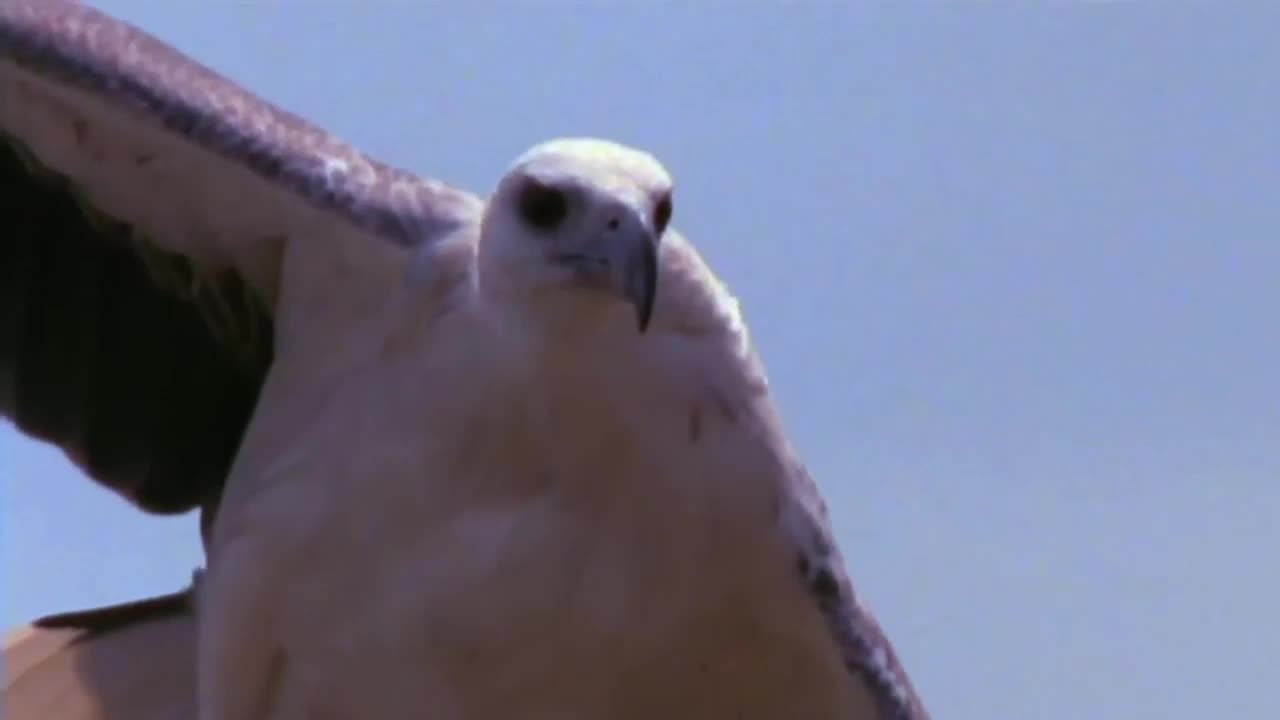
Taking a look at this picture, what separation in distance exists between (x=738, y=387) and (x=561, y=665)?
32cm

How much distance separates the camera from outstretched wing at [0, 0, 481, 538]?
207 cm

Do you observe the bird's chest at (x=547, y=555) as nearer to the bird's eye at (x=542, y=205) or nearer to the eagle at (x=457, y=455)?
the eagle at (x=457, y=455)

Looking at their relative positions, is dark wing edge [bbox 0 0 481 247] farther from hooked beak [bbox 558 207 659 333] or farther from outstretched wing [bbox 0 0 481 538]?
hooked beak [bbox 558 207 659 333]

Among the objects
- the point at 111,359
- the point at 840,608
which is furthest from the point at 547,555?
the point at 111,359

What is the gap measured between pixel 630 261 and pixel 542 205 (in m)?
0.12

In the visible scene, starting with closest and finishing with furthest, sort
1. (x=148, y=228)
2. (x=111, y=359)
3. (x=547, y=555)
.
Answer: (x=547, y=555) → (x=148, y=228) → (x=111, y=359)

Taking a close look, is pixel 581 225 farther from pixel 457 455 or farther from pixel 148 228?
pixel 148 228

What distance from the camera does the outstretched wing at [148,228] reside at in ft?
6.80

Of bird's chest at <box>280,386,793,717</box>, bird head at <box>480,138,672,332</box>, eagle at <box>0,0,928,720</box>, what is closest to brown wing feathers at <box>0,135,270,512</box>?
eagle at <box>0,0,928,720</box>

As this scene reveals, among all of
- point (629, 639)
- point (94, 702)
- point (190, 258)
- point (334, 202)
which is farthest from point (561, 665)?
point (94, 702)

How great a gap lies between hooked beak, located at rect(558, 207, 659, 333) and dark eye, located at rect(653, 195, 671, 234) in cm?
3

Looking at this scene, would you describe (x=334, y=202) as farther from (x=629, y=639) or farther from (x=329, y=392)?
(x=629, y=639)

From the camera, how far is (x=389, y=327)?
2.06 meters

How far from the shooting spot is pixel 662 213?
1.82 metres
